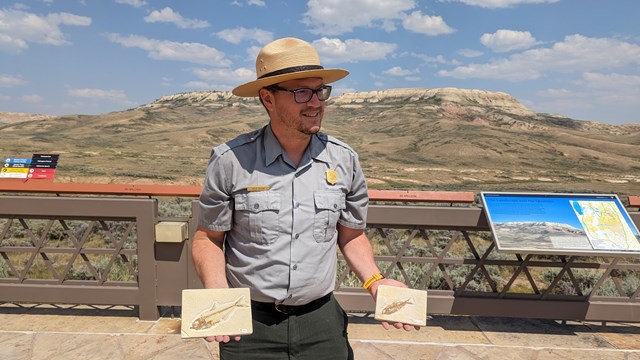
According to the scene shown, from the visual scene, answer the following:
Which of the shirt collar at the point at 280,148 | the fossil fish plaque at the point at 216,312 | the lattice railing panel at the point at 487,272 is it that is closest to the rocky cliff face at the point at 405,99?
the lattice railing panel at the point at 487,272

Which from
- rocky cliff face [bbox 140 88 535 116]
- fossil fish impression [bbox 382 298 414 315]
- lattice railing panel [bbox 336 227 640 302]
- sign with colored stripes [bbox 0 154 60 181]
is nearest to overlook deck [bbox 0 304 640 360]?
lattice railing panel [bbox 336 227 640 302]

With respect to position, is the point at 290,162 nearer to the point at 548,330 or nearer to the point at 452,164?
the point at 548,330

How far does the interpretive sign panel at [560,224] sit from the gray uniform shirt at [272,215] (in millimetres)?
2289

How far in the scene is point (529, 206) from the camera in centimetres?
390

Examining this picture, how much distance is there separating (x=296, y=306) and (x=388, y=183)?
30.3 meters

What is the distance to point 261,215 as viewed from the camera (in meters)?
1.78

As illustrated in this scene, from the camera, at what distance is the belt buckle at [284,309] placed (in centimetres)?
182

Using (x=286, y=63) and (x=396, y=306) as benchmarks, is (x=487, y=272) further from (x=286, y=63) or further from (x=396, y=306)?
(x=286, y=63)

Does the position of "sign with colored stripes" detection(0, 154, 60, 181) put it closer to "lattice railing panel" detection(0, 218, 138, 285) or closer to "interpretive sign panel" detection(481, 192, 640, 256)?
"lattice railing panel" detection(0, 218, 138, 285)

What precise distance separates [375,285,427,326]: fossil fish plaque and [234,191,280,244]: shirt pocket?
52 cm

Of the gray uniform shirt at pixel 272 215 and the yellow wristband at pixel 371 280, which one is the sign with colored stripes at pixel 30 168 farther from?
the yellow wristband at pixel 371 280

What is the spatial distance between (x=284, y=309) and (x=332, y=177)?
60 centimetres

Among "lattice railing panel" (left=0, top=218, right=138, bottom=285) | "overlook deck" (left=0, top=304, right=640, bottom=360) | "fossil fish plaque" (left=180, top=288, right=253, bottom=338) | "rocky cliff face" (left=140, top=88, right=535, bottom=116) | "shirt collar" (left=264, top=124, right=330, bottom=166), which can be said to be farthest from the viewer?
"rocky cliff face" (left=140, top=88, right=535, bottom=116)

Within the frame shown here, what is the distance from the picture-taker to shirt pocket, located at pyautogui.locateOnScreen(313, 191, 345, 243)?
6.03 ft
